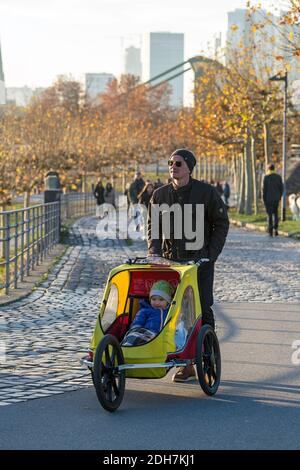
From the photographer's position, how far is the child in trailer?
29.0 ft

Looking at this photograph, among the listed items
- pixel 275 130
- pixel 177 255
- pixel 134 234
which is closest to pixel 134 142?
pixel 275 130

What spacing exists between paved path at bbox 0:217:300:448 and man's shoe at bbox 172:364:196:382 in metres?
0.08

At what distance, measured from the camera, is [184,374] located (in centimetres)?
945

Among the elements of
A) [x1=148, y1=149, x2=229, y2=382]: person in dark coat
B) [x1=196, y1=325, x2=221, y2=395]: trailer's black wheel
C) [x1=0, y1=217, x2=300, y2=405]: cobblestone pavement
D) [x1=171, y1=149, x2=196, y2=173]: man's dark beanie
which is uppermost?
[x1=171, y1=149, x2=196, y2=173]: man's dark beanie

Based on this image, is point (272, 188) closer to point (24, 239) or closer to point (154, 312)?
point (24, 239)

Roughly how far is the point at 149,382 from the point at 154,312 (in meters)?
0.80

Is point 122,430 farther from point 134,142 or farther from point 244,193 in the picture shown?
point 134,142

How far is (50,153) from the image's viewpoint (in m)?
53.4

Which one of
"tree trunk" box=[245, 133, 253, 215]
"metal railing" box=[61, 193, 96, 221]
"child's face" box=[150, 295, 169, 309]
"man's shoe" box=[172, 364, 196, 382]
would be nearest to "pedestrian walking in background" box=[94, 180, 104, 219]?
"metal railing" box=[61, 193, 96, 221]

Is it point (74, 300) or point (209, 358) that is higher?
point (209, 358)

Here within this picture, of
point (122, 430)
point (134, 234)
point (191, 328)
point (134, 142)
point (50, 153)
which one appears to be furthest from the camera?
point (134, 142)

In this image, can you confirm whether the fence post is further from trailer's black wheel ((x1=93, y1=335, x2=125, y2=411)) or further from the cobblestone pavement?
trailer's black wheel ((x1=93, y1=335, x2=125, y2=411))

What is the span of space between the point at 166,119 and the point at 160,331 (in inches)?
5018

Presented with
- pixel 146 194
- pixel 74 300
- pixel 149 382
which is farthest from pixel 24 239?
pixel 146 194
